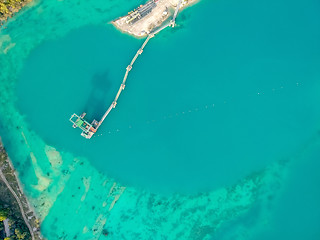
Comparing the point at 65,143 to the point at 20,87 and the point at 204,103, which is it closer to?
the point at 20,87

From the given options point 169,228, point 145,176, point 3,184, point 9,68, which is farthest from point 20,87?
point 169,228

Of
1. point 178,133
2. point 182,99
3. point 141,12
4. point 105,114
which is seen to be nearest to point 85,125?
point 105,114

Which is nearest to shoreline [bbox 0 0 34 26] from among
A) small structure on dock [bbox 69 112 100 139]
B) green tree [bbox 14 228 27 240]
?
small structure on dock [bbox 69 112 100 139]

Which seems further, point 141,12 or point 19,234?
point 141,12

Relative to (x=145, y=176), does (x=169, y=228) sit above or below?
below

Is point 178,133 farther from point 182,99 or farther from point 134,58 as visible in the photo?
point 134,58

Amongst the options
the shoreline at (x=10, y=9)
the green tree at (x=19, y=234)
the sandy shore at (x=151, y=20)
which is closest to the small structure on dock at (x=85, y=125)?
the sandy shore at (x=151, y=20)
